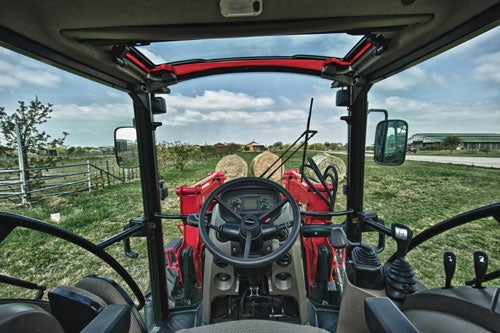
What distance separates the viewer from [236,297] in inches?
69.6

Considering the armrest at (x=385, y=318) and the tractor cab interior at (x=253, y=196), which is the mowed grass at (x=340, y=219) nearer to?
the tractor cab interior at (x=253, y=196)

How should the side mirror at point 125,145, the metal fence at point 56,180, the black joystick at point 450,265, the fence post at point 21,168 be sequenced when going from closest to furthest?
the black joystick at point 450,265, the side mirror at point 125,145, the fence post at point 21,168, the metal fence at point 56,180

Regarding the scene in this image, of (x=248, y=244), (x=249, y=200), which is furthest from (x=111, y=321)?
(x=249, y=200)

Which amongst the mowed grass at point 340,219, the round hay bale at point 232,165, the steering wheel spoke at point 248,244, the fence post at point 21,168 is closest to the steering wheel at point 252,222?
the steering wheel spoke at point 248,244

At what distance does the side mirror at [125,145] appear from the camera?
1578 millimetres

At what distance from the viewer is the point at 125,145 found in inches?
63.6

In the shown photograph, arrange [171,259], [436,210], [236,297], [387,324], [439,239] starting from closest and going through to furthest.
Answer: [387,324] < [236,297] < [171,259] < [439,239] < [436,210]

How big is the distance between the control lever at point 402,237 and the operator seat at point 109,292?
1311 millimetres

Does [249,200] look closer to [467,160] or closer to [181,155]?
[181,155]

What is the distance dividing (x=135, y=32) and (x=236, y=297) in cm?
180

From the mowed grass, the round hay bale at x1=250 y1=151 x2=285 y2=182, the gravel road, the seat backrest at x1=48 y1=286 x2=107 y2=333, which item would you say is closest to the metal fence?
the mowed grass

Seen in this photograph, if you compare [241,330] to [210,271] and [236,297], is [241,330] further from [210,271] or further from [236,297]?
[236,297]

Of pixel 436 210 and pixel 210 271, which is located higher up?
pixel 210 271

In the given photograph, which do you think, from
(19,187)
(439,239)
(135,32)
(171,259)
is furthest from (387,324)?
(19,187)
